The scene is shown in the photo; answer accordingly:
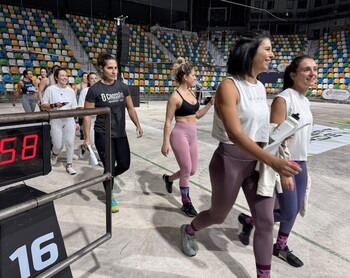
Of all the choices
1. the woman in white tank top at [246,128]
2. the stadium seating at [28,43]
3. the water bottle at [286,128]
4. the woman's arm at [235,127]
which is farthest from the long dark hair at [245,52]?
the stadium seating at [28,43]

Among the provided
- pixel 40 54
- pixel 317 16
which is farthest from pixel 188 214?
pixel 317 16

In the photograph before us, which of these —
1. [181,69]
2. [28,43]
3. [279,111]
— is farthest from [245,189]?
[28,43]

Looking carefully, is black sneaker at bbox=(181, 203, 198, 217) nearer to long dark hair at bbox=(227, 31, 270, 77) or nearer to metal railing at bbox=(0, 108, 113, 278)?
metal railing at bbox=(0, 108, 113, 278)

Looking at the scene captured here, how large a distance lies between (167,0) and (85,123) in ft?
74.3

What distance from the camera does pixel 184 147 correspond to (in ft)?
9.21

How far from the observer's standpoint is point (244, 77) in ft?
5.50

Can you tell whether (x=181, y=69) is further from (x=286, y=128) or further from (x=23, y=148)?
(x=23, y=148)

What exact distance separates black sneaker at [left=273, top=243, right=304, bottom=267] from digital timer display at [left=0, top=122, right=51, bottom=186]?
6.28 feet

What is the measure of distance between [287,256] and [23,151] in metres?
2.08

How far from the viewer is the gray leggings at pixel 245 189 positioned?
5.37ft

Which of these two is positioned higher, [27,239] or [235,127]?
[235,127]

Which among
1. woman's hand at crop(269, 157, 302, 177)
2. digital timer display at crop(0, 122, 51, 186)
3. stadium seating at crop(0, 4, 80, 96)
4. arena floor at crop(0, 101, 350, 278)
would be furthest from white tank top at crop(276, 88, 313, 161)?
stadium seating at crop(0, 4, 80, 96)

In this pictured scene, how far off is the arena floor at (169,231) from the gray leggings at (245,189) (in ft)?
1.47

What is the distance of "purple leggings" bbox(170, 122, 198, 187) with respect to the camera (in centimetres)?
282
